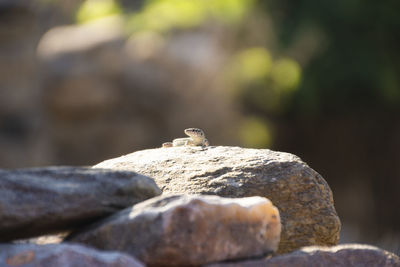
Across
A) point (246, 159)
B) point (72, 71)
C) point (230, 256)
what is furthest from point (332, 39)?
point (230, 256)

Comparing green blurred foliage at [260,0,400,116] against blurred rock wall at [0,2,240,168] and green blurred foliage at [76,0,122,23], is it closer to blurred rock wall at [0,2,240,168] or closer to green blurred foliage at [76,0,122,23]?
blurred rock wall at [0,2,240,168]

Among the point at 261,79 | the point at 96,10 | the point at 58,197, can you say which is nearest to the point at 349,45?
the point at 261,79

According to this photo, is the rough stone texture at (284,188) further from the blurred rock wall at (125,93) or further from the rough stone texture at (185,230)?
the blurred rock wall at (125,93)

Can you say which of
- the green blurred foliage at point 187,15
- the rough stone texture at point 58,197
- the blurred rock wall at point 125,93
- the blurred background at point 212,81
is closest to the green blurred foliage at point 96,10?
the blurred background at point 212,81

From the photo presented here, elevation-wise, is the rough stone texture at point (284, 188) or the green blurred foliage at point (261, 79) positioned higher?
the green blurred foliage at point (261, 79)

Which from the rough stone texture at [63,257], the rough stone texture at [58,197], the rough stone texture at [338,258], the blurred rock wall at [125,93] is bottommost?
the rough stone texture at [338,258]

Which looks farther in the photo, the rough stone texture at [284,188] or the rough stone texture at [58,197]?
the rough stone texture at [284,188]

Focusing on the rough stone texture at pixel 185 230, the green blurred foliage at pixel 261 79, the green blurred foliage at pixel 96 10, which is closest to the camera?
the rough stone texture at pixel 185 230
